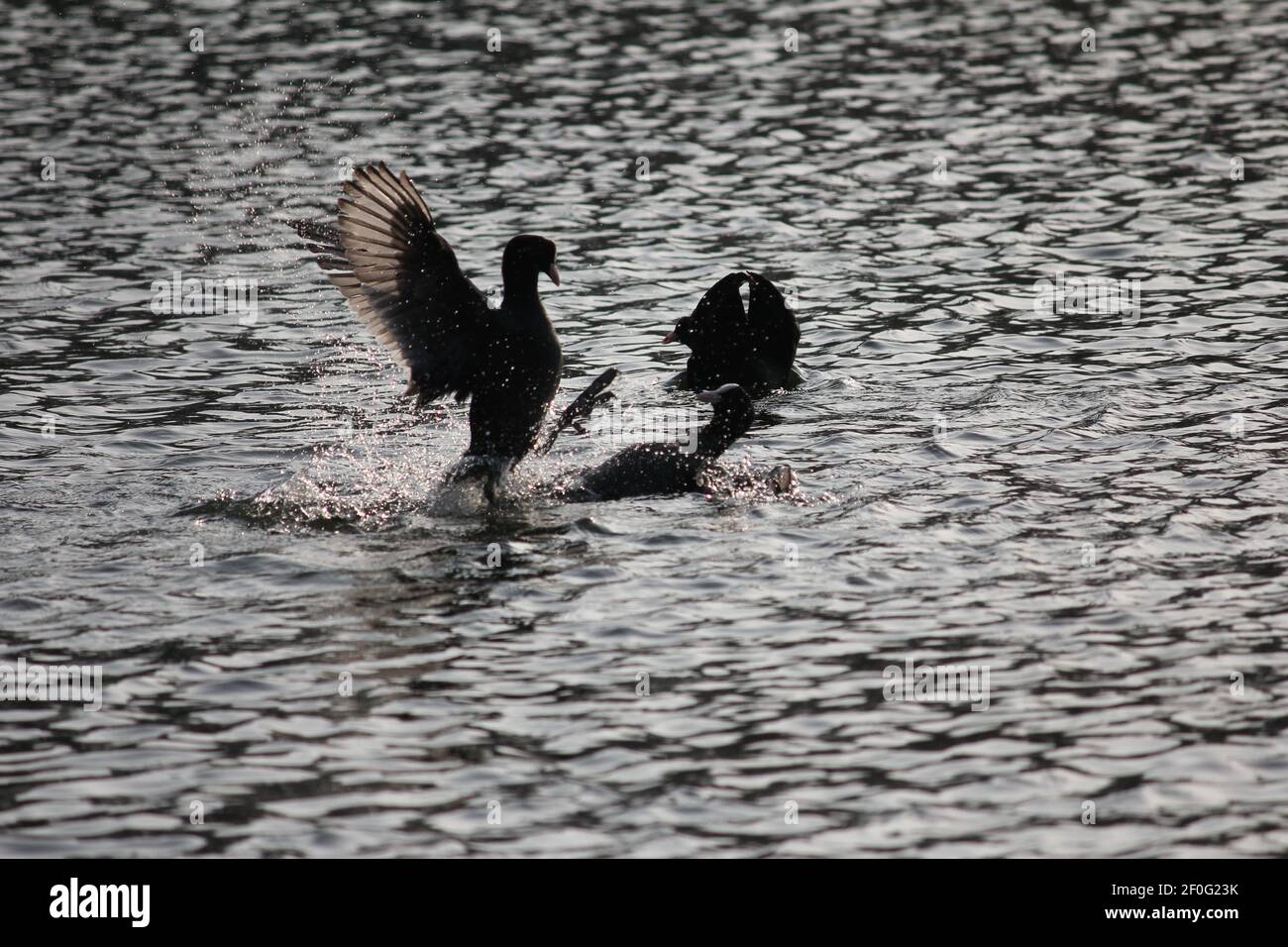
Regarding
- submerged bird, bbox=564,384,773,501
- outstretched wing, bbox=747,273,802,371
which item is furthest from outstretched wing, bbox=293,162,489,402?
outstretched wing, bbox=747,273,802,371

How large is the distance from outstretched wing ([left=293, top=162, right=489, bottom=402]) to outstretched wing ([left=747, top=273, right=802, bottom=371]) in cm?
333

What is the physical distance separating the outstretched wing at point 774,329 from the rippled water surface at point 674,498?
497 millimetres

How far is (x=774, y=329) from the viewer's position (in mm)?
13820

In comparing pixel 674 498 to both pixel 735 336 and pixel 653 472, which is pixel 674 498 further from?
pixel 735 336

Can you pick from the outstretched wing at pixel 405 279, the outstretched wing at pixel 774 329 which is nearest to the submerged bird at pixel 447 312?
the outstretched wing at pixel 405 279

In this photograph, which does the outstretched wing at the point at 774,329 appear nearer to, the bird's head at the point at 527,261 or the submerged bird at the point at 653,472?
the submerged bird at the point at 653,472

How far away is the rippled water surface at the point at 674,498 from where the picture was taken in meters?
7.22

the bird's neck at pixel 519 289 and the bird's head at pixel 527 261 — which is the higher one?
the bird's head at pixel 527 261

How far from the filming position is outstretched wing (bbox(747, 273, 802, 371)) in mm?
13711

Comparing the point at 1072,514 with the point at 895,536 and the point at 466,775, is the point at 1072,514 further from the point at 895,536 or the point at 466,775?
the point at 466,775

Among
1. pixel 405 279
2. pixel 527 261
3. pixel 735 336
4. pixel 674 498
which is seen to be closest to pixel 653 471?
pixel 674 498

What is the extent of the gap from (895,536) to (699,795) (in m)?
3.35
